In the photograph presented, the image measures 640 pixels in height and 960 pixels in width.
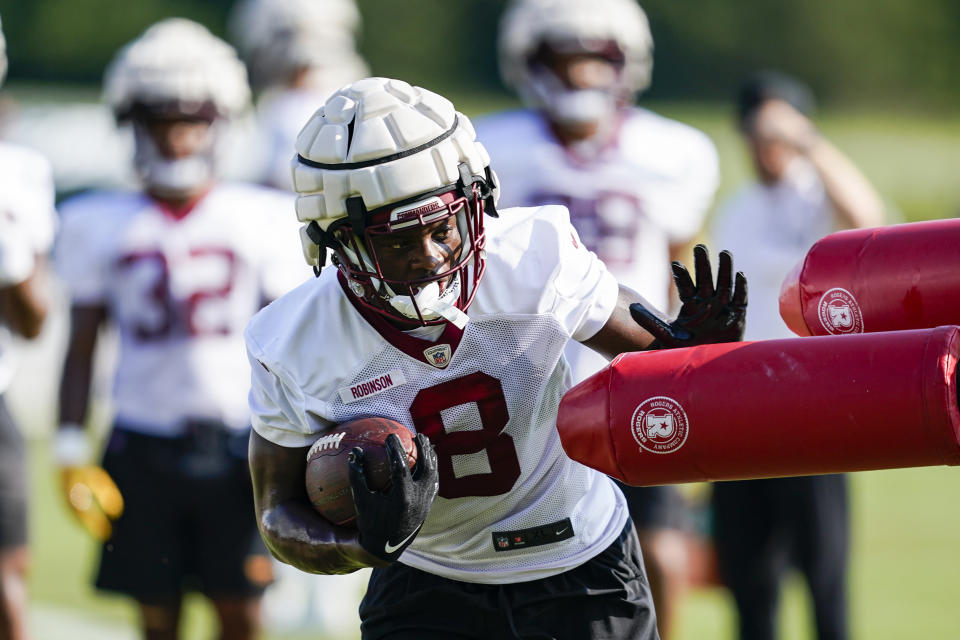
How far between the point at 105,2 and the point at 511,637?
79.8 ft

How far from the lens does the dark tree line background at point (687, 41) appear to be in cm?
2530

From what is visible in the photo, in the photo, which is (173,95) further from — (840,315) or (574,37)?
(840,315)

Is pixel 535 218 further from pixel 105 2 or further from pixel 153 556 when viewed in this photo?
pixel 105 2

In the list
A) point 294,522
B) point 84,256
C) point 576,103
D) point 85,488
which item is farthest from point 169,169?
point 294,522

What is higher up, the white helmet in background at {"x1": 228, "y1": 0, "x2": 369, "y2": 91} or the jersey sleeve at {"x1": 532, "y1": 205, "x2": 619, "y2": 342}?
the jersey sleeve at {"x1": 532, "y1": 205, "x2": 619, "y2": 342}

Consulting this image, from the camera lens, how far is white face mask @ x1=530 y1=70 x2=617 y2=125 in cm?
473

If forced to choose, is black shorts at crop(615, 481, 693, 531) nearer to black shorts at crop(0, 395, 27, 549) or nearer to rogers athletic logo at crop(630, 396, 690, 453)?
black shorts at crop(0, 395, 27, 549)

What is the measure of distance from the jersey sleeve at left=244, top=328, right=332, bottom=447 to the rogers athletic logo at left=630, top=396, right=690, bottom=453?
0.60 m

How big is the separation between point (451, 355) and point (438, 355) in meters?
0.03

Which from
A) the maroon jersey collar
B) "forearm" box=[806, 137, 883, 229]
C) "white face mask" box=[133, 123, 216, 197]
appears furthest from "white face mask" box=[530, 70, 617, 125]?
the maroon jersey collar

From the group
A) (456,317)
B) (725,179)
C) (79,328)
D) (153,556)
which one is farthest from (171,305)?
(725,179)

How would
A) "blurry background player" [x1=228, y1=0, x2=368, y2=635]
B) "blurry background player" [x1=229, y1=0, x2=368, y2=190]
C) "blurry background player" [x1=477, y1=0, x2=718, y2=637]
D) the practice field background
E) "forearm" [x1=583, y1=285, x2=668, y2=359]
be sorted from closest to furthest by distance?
"forearm" [x1=583, y1=285, x2=668, y2=359], "blurry background player" [x1=477, y1=0, x2=718, y2=637], the practice field background, "blurry background player" [x1=228, y1=0, x2=368, y2=635], "blurry background player" [x1=229, y1=0, x2=368, y2=190]

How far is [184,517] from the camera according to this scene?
4500 mm

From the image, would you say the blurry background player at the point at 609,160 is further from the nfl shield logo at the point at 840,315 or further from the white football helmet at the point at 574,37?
the nfl shield logo at the point at 840,315
